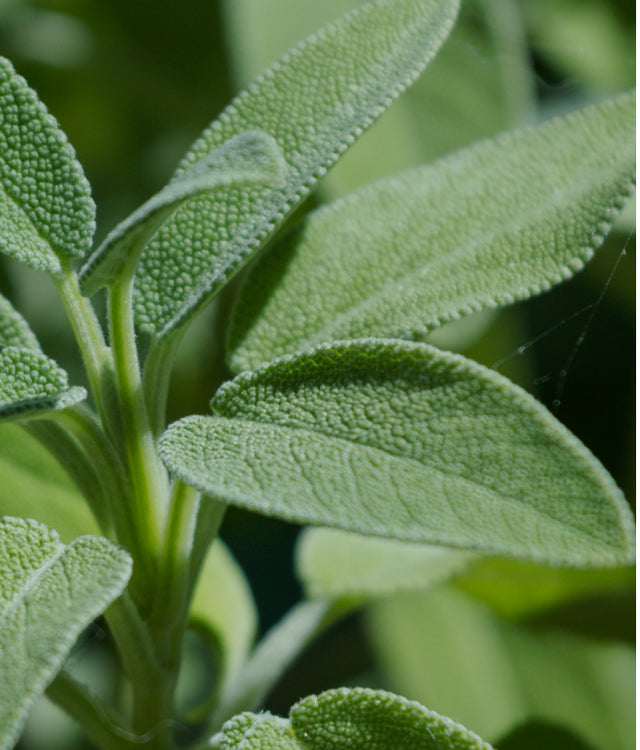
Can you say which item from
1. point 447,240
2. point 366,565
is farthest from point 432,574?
point 447,240

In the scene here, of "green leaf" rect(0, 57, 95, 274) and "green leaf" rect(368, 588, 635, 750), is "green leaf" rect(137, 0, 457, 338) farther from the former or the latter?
"green leaf" rect(368, 588, 635, 750)

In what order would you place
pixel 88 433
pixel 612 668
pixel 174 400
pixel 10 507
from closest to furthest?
pixel 88 433 < pixel 10 507 < pixel 612 668 < pixel 174 400

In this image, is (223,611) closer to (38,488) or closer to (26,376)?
(38,488)

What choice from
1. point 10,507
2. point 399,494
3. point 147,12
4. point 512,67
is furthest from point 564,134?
point 147,12

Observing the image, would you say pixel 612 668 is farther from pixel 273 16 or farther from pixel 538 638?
pixel 273 16

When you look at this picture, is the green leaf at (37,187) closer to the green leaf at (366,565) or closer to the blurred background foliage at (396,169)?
the blurred background foliage at (396,169)

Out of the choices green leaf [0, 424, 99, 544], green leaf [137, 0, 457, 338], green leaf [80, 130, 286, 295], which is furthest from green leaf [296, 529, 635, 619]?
green leaf [80, 130, 286, 295]
